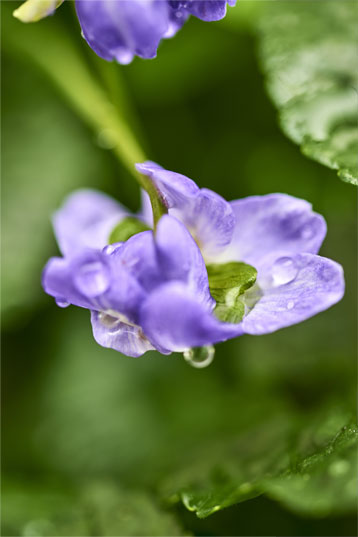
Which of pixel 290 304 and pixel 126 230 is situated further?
pixel 126 230

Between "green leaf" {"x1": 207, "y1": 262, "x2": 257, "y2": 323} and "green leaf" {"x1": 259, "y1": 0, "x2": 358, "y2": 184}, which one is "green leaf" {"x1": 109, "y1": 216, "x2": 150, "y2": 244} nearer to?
"green leaf" {"x1": 207, "y1": 262, "x2": 257, "y2": 323}

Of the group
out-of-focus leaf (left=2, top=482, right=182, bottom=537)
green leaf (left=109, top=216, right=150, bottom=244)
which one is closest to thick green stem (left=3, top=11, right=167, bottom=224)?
green leaf (left=109, top=216, right=150, bottom=244)

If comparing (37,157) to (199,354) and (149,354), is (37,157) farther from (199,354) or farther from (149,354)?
(199,354)

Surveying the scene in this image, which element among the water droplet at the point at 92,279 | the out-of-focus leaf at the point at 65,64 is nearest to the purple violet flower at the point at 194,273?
the water droplet at the point at 92,279

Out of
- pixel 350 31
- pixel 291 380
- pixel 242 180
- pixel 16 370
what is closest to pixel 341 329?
pixel 291 380

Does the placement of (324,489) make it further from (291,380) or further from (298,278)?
(291,380)

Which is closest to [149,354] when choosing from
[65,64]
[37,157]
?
[37,157]

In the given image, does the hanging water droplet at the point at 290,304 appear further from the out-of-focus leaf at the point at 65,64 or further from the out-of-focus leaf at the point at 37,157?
the out-of-focus leaf at the point at 37,157
